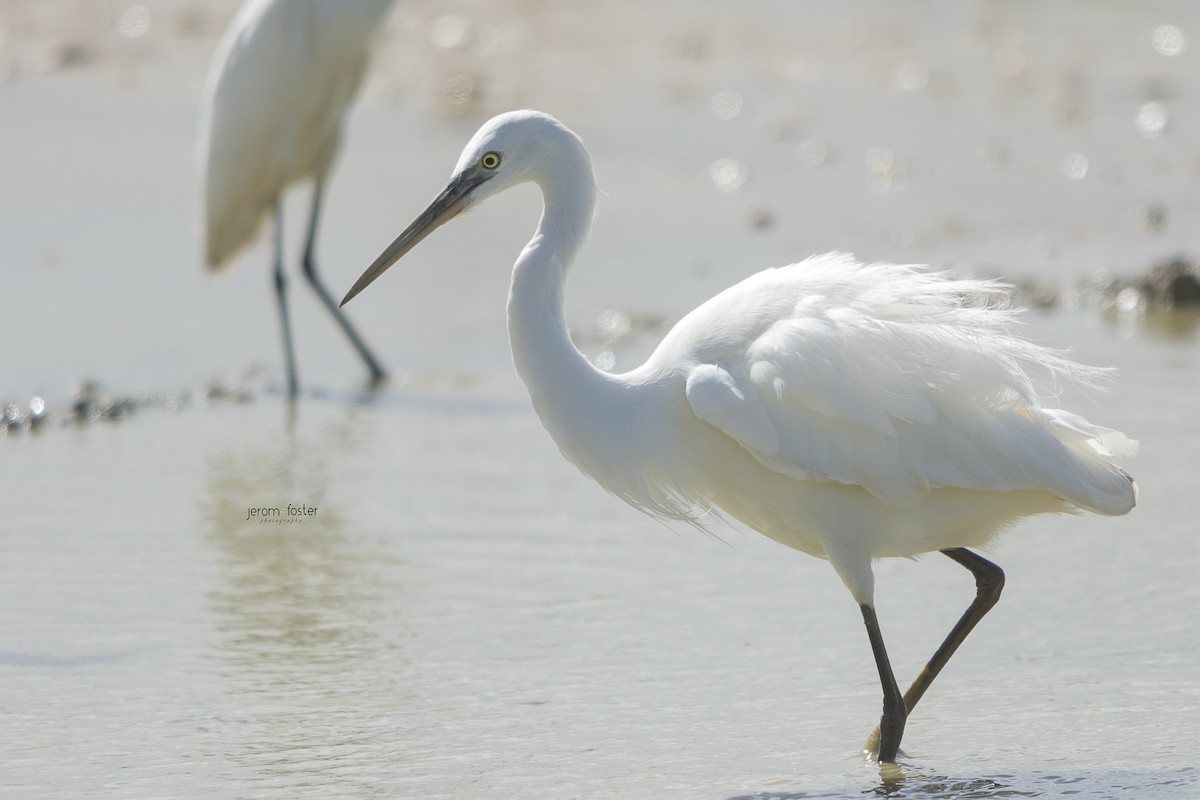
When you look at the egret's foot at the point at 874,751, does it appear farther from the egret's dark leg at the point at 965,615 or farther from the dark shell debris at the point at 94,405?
the dark shell debris at the point at 94,405

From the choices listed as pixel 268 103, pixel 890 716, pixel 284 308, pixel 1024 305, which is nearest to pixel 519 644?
pixel 890 716

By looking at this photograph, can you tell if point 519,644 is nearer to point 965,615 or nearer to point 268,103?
point 965,615

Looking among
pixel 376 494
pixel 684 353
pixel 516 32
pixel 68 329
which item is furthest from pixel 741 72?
pixel 684 353

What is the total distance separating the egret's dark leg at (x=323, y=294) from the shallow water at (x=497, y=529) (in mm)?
196

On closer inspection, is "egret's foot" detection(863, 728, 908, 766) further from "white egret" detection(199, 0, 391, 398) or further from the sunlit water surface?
"white egret" detection(199, 0, 391, 398)

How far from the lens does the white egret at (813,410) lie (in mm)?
4539

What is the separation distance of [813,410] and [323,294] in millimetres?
5348

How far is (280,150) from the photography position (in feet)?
32.1

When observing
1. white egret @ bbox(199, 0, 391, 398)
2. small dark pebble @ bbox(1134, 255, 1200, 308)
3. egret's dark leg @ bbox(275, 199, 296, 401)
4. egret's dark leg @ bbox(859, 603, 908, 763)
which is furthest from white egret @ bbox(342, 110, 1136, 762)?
white egret @ bbox(199, 0, 391, 398)

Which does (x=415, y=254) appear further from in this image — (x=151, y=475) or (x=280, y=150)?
(x=151, y=475)

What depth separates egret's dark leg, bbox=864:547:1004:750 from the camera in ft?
15.5

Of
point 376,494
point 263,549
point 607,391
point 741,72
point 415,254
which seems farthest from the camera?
point 741,72

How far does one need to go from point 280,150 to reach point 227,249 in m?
0.64

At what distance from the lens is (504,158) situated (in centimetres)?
470
